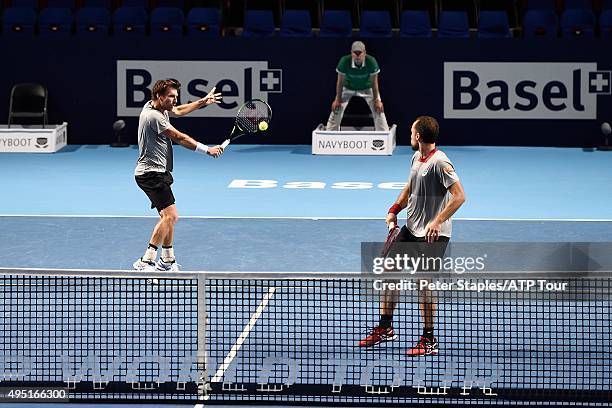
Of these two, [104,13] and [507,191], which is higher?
[104,13]

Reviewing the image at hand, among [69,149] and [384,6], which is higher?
[384,6]

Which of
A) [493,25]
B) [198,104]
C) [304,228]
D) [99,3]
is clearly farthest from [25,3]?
[198,104]

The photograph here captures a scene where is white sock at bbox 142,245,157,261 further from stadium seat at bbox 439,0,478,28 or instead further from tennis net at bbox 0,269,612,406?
stadium seat at bbox 439,0,478,28

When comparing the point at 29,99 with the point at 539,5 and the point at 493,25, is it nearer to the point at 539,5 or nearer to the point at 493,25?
the point at 493,25

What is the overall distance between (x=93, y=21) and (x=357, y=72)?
575 centimetres

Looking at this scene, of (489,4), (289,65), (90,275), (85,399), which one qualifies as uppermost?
(489,4)

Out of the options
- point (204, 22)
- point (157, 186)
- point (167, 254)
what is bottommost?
point (167, 254)

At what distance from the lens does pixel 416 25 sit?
23750 millimetres

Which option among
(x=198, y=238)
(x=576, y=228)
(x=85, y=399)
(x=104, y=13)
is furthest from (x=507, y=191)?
(x=85, y=399)

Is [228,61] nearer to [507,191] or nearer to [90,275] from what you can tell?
[507,191]

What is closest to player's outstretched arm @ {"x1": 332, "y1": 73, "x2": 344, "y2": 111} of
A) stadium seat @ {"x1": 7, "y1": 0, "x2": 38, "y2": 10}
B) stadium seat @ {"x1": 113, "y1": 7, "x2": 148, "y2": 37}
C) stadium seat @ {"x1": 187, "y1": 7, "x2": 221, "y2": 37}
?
stadium seat @ {"x1": 187, "y1": 7, "x2": 221, "y2": 37}

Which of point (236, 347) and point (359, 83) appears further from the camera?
point (359, 83)

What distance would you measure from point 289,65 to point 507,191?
605cm

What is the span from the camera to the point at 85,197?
18.0m
